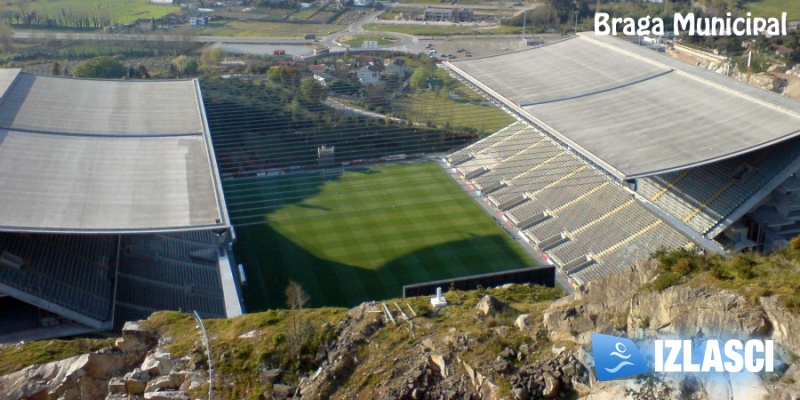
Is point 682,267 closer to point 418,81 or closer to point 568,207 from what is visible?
point 568,207

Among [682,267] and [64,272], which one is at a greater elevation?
[682,267]

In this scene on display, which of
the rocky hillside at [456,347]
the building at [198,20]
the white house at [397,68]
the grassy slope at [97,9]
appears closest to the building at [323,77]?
the white house at [397,68]

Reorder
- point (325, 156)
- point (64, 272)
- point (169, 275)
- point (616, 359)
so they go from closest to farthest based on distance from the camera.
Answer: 1. point (616, 359)
2. point (64, 272)
3. point (169, 275)
4. point (325, 156)

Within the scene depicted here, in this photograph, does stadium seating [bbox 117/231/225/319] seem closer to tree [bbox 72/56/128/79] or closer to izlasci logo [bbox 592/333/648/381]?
izlasci logo [bbox 592/333/648/381]

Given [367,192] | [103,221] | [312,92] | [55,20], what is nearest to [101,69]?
[312,92]

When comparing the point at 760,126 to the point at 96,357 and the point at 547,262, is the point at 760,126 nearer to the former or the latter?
the point at 547,262

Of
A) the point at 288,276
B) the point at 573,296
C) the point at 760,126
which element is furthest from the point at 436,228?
the point at 573,296

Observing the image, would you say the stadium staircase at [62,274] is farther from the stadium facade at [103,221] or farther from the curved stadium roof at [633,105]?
the curved stadium roof at [633,105]
